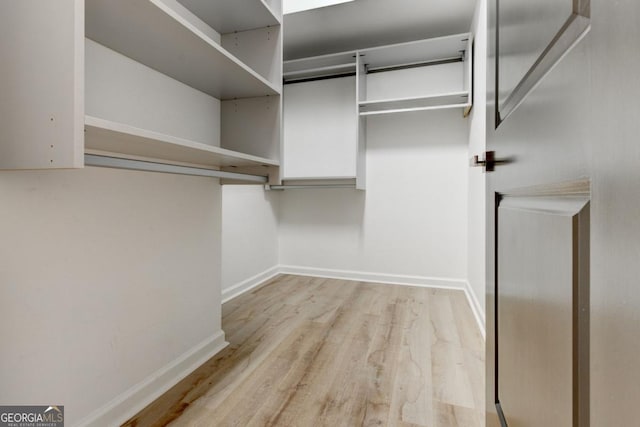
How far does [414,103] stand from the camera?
2762 mm

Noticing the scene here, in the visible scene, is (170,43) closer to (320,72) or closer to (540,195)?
(540,195)

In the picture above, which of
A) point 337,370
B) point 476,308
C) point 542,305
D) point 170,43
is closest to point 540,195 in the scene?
point 542,305

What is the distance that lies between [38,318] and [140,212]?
1.60 feet

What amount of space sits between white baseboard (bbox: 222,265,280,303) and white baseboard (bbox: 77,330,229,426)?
0.77 meters

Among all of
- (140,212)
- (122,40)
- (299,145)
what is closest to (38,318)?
(140,212)

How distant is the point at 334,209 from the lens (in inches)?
128

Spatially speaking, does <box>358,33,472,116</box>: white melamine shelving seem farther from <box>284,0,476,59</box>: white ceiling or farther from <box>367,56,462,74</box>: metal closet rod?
<box>284,0,476,59</box>: white ceiling

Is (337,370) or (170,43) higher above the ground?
(170,43)

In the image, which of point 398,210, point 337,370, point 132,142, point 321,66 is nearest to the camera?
point 132,142

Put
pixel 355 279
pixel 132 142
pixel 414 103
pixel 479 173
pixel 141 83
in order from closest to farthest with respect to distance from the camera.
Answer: pixel 132 142 < pixel 141 83 < pixel 479 173 < pixel 414 103 < pixel 355 279

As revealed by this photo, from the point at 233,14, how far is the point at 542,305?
1.75 meters

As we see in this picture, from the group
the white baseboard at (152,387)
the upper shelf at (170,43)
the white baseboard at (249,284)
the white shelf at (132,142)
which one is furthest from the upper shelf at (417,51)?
the white baseboard at (152,387)

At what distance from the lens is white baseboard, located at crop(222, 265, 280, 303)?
8.25 ft

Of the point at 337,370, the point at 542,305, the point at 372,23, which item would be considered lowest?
the point at 337,370
